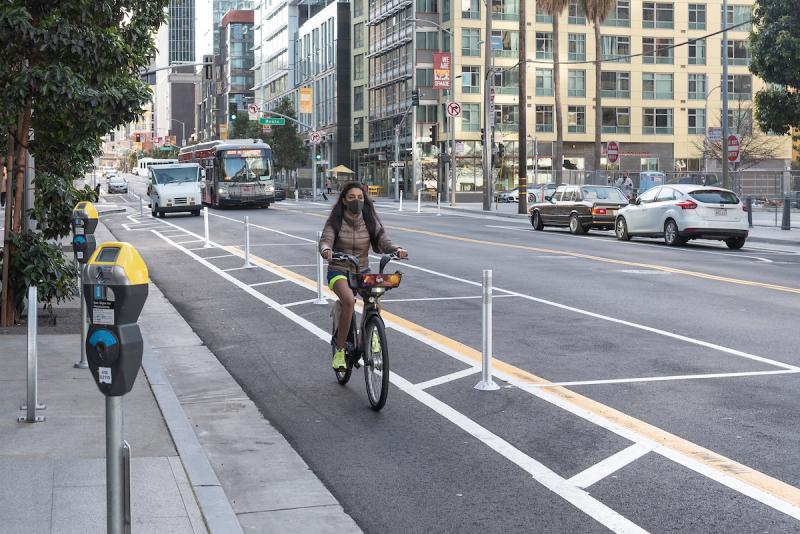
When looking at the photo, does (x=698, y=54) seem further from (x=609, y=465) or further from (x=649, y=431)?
(x=609, y=465)

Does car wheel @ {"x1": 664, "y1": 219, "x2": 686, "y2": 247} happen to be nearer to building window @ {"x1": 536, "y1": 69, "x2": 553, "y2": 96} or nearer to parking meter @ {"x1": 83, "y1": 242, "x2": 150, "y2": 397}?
parking meter @ {"x1": 83, "y1": 242, "x2": 150, "y2": 397}

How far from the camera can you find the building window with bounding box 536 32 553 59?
84750 millimetres

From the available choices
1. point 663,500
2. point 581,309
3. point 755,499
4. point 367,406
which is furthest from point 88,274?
point 581,309

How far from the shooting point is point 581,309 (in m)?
14.4

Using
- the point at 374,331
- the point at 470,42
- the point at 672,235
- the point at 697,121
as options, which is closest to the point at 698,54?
the point at 697,121

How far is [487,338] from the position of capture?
28.6 ft

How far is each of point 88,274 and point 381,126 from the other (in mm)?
92217

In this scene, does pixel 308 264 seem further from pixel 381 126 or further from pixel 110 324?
pixel 381 126

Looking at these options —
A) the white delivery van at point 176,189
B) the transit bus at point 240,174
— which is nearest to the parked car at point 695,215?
the white delivery van at point 176,189

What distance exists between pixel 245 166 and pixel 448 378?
147ft

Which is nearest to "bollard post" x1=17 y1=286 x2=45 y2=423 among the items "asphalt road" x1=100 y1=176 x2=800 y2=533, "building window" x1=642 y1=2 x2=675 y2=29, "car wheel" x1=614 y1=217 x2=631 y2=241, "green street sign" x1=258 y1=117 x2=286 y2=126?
"asphalt road" x1=100 y1=176 x2=800 y2=533

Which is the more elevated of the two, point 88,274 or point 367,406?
point 88,274

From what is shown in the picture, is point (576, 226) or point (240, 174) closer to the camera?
point (576, 226)

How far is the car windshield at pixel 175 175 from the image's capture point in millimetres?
47781
